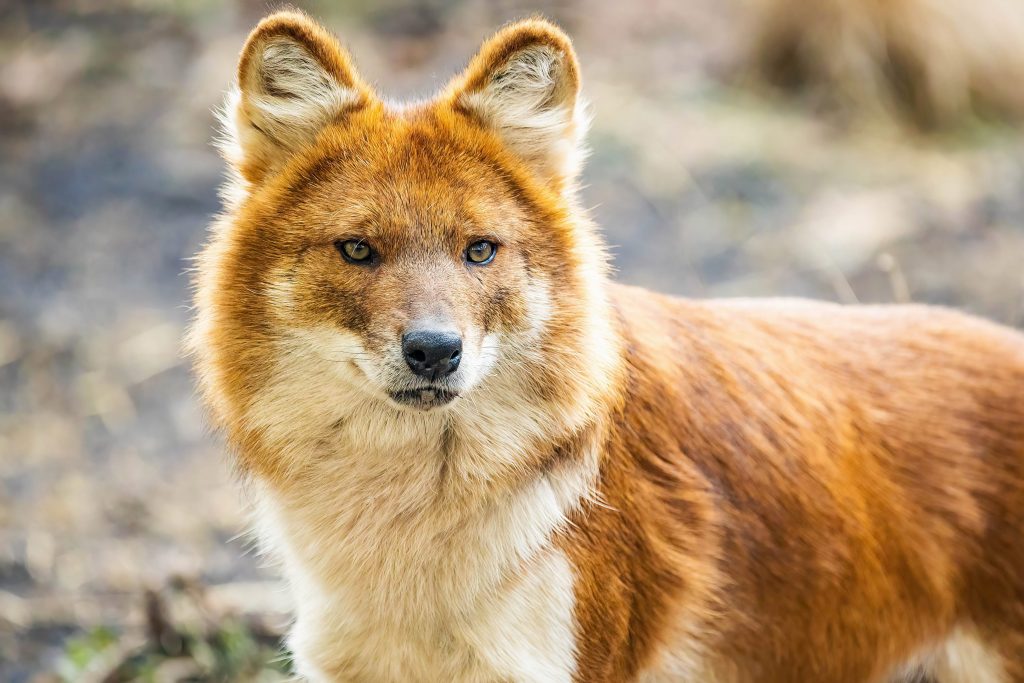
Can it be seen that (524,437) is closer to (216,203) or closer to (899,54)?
(216,203)

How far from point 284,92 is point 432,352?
1131 mm

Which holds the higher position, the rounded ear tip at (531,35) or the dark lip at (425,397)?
the rounded ear tip at (531,35)

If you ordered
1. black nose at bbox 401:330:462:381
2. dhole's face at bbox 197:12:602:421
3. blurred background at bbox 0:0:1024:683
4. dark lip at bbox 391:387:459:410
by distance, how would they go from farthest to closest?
blurred background at bbox 0:0:1024:683 < dhole's face at bbox 197:12:602:421 < dark lip at bbox 391:387:459:410 < black nose at bbox 401:330:462:381

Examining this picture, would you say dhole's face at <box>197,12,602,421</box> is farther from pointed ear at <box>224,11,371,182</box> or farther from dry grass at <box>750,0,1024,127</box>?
dry grass at <box>750,0,1024,127</box>

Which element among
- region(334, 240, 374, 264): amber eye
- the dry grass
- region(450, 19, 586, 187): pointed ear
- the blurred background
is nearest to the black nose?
region(334, 240, 374, 264): amber eye

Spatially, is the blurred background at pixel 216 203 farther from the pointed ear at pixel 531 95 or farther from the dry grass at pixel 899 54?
the pointed ear at pixel 531 95

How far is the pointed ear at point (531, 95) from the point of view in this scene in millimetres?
3957

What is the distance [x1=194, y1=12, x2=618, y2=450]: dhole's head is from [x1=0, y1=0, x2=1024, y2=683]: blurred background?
200 cm

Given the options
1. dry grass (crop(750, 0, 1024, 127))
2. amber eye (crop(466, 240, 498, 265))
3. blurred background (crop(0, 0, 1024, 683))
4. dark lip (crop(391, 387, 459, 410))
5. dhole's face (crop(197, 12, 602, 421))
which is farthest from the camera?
dry grass (crop(750, 0, 1024, 127))

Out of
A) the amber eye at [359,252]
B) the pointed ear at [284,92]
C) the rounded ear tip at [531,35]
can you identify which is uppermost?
the rounded ear tip at [531,35]

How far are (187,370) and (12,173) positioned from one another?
3117 millimetres

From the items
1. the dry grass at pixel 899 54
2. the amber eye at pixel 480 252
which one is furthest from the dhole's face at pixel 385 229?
the dry grass at pixel 899 54

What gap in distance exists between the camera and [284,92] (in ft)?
13.3

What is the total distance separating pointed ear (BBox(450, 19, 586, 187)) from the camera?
3957 mm
